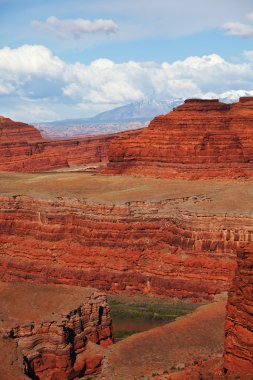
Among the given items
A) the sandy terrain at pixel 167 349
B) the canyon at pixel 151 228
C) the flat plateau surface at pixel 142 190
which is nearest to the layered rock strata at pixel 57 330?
the canyon at pixel 151 228

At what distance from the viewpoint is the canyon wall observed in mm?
110812

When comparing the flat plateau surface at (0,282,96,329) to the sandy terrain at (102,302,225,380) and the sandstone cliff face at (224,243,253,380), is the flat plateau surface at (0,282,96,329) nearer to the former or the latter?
the sandy terrain at (102,302,225,380)

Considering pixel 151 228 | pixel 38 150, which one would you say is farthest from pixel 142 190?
pixel 38 150

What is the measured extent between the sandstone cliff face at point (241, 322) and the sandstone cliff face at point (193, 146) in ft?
154

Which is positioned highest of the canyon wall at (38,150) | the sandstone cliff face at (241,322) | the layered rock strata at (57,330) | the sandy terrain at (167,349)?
the canyon wall at (38,150)

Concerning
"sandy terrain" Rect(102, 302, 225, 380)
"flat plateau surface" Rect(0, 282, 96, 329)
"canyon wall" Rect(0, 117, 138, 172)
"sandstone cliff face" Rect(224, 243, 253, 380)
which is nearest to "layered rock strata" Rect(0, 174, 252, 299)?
"sandy terrain" Rect(102, 302, 225, 380)

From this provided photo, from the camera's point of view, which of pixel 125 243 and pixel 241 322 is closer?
pixel 241 322

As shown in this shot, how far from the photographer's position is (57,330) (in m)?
28.8

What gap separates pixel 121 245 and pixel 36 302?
16857mm

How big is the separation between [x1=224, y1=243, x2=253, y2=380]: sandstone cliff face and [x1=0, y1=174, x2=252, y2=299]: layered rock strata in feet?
68.5

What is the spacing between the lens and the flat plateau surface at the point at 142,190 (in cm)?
5041

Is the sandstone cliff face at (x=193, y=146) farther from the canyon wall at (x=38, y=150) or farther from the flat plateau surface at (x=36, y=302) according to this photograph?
the canyon wall at (x=38, y=150)

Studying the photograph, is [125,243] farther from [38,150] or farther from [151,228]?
[38,150]

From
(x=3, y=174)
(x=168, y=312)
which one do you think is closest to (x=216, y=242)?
(x=168, y=312)
